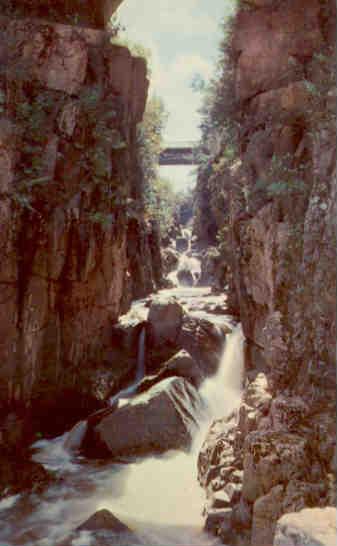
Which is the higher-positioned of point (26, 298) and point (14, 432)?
point (26, 298)

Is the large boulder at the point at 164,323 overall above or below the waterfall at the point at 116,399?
above

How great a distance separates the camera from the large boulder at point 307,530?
3168 millimetres

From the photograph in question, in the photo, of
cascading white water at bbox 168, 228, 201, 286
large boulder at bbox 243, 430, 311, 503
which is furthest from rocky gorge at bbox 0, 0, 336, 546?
cascading white water at bbox 168, 228, 201, 286

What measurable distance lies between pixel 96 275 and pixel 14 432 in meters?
4.75

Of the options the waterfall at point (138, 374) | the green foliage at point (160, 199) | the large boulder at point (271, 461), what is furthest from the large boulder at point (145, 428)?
the green foliage at point (160, 199)

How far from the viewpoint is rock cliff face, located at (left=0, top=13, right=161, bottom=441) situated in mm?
10734

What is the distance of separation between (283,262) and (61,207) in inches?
240

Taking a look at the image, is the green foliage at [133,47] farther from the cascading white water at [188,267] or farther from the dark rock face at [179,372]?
the cascading white water at [188,267]

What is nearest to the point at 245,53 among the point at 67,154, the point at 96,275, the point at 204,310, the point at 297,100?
the point at 297,100

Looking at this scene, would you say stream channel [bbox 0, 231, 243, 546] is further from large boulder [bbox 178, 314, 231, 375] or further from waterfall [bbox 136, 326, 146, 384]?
waterfall [bbox 136, 326, 146, 384]

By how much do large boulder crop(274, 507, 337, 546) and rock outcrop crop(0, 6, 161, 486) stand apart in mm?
8093

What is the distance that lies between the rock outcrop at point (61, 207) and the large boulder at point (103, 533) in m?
3.59

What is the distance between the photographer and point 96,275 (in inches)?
527

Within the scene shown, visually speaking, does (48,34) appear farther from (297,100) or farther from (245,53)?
(297,100)
